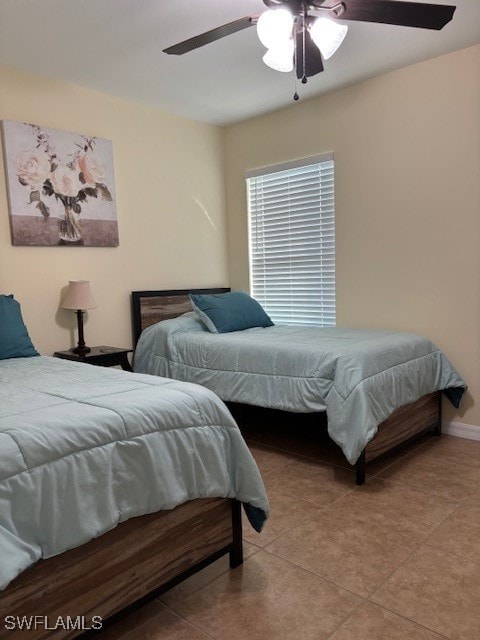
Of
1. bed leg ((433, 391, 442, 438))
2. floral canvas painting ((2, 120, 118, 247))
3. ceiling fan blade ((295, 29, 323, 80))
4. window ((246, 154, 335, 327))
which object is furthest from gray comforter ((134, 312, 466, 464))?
ceiling fan blade ((295, 29, 323, 80))

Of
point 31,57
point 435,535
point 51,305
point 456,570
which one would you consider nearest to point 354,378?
point 435,535

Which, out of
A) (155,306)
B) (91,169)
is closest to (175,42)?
(91,169)

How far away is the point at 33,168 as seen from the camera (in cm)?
328

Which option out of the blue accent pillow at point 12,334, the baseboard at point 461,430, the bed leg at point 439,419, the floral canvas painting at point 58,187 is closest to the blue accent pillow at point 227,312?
the floral canvas painting at point 58,187

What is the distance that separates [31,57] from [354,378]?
280 centimetres

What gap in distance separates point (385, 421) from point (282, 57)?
2.03 metres

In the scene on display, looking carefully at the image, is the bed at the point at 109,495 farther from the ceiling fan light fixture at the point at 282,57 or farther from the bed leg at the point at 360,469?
the ceiling fan light fixture at the point at 282,57

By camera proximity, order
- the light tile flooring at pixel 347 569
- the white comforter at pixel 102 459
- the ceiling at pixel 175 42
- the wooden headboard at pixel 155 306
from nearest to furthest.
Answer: the white comforter at pixel 102 459
the light tile flooring at pixel 347 569
the ceiling at pixel 175 42
the wooden headboard at pixel 155 306

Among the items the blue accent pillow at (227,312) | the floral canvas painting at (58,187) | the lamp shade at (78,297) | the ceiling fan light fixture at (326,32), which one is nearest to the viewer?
the ceiling fan light fixture at (326,32)

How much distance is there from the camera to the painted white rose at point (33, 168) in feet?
10.6

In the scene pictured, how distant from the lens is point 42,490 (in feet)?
4.14

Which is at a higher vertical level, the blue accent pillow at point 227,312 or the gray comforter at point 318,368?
the blue accent pillow at point 227,312

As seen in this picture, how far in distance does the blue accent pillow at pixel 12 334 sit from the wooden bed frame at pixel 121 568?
1635mm

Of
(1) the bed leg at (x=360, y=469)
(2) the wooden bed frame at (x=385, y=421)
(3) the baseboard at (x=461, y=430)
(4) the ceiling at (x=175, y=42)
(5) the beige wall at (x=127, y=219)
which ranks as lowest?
(3) the baseboard at (x=461, y=430)
